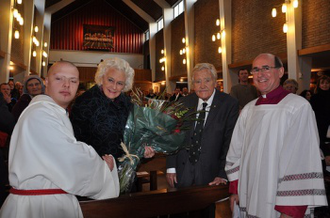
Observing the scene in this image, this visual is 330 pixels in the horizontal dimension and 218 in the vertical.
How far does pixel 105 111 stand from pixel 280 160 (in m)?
1.19

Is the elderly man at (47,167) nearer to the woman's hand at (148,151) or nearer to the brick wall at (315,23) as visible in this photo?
the woman's hand at (148,151)

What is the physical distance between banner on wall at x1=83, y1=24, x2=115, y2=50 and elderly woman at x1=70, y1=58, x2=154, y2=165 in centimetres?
2120

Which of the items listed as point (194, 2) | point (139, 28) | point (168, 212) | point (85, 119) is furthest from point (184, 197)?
point (139, 28)

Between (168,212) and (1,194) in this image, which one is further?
(1,194)

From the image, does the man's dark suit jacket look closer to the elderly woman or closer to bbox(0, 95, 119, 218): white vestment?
the elderly woman

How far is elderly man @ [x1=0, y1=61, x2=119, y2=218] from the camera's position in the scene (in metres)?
1.37

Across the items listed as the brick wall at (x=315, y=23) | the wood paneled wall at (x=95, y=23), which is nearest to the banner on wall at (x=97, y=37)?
the wood paneled wall at (x=95, y=23)

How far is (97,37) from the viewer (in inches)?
886

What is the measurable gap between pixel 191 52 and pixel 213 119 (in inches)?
506

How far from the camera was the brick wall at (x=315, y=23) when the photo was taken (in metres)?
A: 7.39

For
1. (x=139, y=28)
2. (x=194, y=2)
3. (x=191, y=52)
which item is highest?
(x=139, y=28)

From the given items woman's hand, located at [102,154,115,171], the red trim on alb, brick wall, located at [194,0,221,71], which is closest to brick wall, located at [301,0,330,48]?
brick wall, located at [194,0,221,71]

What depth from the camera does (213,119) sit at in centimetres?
231

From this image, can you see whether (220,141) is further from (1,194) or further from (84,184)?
(1,194)
